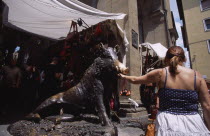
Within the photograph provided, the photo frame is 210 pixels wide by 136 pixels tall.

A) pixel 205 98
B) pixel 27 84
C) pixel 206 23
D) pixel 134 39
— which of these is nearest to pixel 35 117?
pixel 205 98

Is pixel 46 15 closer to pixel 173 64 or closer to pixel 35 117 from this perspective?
pixel 35 117

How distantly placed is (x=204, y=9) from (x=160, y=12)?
41.0 feet

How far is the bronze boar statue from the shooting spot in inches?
109

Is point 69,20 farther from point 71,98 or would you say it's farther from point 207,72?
point 207,72

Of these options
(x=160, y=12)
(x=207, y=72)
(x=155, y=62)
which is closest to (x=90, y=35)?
(x=155, y=62)

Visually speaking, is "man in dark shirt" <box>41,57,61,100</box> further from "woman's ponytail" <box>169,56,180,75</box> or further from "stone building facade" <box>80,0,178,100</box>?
"woman's ponytail" <box>169,56,180,75</box>

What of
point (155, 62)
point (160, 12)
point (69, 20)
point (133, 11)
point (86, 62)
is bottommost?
point (86, 62)

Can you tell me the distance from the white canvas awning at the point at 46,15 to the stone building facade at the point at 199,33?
18.1 meters

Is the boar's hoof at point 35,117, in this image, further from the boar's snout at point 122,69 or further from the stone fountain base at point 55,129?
the boar's snout at point 122,69

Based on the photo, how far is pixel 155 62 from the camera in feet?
29.0

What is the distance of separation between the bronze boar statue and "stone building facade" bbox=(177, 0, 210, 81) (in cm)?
1950

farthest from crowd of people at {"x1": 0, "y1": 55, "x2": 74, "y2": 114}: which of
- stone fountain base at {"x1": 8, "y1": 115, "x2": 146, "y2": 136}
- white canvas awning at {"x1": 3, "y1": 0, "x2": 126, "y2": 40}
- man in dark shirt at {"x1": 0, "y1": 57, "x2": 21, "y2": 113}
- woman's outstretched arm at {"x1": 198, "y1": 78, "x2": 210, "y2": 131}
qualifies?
woman's outstretched arm at {"x1": 198, "y1": 78, "x2": 210, "y2": 131}

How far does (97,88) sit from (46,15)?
3.73 meters

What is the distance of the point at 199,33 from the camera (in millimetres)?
19469
